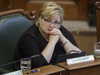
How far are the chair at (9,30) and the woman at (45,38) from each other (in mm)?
115

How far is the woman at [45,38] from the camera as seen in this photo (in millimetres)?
1527

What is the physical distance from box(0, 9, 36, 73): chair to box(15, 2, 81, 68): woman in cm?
11

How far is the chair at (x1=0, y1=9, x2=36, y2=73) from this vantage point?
1647 mm

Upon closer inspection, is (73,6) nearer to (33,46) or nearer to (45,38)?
(45,38)

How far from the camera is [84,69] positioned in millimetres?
1171

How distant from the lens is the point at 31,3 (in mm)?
3889

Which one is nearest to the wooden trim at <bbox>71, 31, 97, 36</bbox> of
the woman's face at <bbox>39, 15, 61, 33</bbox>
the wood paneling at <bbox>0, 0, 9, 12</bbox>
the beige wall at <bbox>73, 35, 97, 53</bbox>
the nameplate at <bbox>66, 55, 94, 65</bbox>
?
the beige wall at <bbox>73, 35, 97, 53</bbox>

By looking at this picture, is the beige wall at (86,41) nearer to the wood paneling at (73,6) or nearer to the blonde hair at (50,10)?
the wood paneling at (73,6)

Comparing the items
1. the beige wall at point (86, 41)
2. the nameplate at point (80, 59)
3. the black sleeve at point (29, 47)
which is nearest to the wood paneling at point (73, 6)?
the beige wall at point (86, 41)

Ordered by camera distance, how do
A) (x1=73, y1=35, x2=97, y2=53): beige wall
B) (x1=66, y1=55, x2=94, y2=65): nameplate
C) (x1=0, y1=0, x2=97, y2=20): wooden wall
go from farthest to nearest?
(x1=0, y1=0, x2=97, y2=20): wooden wall → (x1=73, y1=35, x2=97, y2=53): beige wall → (x1=66, y1=55, x2=94, y2=65): nameplate

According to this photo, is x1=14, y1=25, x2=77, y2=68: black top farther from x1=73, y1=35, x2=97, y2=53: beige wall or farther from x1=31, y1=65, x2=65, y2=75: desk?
x1=73, y1=35, x2=97, y2=53: beige wall

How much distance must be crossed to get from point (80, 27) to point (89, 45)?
0.58m

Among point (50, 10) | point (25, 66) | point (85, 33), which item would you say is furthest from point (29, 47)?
point (85, 33)

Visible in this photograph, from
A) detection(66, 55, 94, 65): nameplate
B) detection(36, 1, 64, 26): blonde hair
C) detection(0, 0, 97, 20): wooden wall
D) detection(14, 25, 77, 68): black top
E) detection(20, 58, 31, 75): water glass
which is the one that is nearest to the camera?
detection(20, 58, 31, 75): water glass
